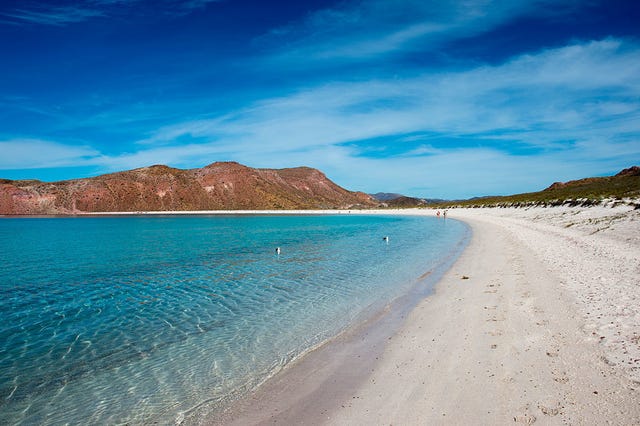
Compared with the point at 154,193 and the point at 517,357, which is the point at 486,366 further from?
the point at 154,193

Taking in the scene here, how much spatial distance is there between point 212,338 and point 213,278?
8.25 metres

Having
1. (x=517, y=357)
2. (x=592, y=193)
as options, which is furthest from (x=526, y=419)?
(x=592, y=193)

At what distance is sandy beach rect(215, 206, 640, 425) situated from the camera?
193 inches

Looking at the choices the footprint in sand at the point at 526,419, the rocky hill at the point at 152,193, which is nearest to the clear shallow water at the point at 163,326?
the footprint in sand at the point at 526,419

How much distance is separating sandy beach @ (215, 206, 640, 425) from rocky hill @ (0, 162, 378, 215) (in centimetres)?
16667

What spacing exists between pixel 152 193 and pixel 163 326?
558 feet

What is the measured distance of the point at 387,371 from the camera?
6523 mm

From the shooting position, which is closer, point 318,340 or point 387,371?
point 387,371

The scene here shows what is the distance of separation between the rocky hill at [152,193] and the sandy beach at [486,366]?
547 ft

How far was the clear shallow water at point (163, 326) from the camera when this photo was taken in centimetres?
611

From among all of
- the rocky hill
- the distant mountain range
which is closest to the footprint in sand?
the distant mountain range

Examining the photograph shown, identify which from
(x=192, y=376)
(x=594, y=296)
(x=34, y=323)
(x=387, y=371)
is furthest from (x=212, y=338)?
(x=594, y=296)

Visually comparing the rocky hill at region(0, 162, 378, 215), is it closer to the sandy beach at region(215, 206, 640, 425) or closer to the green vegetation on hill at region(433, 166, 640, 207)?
the green vegetation on hill at region(433, 166, 640, 207)

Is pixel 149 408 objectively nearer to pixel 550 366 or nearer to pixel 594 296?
pixel 550 366
